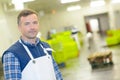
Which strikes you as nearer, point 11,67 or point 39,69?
point 11,67

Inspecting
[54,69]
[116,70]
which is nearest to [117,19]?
[116,70]

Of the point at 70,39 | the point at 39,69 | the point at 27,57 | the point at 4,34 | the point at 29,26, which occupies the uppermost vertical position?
the point at 29,26

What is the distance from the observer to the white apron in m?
2.50

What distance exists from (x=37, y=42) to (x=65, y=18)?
29408mm

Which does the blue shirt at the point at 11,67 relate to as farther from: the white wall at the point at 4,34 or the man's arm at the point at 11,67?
the white wall at the point at 4,34

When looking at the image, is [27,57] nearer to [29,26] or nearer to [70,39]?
[29,26]

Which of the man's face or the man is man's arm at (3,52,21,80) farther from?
the man's face

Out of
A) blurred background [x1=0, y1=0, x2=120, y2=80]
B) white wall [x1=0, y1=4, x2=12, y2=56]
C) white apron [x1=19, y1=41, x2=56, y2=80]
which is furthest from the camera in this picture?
white wall [x1=0, y1=4, x2=12, y2=56]

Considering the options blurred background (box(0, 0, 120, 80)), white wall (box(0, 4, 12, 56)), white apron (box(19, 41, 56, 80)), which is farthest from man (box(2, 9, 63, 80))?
white wall (box(0, 4, 12, 56))

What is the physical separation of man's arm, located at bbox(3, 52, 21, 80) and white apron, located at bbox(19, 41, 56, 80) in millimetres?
87

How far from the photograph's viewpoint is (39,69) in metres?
2.55

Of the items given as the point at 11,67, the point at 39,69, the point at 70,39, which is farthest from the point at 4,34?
the point at 11,67

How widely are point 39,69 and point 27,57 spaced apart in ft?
0.46

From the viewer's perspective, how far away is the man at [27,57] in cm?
241
